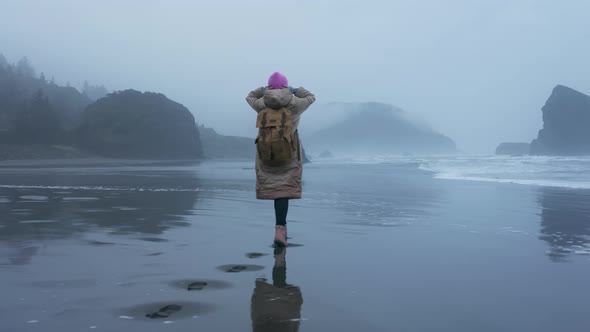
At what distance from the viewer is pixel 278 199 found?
17.2 ft

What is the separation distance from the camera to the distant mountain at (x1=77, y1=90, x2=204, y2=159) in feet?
275

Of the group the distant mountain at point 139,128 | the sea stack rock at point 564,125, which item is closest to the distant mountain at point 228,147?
the distant mountain at point 139,128

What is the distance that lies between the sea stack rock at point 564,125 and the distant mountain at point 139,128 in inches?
3227

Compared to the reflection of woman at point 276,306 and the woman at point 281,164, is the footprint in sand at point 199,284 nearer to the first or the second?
the reflection of woman at point 276,306

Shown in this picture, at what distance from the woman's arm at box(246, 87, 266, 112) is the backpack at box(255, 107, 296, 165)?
174 mm

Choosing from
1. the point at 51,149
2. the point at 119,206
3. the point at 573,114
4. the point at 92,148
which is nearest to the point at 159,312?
the point at 119,206

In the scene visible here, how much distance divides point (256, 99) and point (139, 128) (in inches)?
3577

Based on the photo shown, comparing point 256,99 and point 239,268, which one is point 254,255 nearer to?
point 239,268

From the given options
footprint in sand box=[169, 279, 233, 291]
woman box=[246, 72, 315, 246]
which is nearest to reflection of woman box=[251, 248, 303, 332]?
footprint in sand box=[169, 279, 233, 291]

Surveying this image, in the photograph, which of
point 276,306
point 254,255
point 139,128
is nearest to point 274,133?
point 254,255

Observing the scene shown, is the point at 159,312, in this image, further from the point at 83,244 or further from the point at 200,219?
the point at 200,219

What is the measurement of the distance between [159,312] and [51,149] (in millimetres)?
74906

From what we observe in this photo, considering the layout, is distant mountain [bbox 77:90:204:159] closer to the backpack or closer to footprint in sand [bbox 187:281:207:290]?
the backpack

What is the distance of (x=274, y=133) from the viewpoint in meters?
4.80
